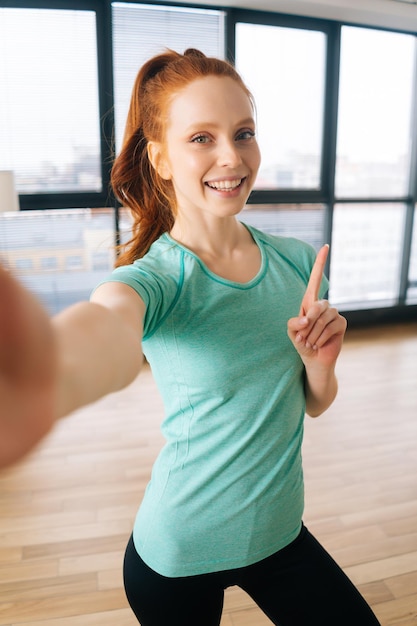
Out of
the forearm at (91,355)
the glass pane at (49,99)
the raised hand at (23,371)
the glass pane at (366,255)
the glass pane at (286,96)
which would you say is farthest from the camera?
the glass pane at (366,255)

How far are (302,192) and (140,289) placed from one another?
4041 millimetres

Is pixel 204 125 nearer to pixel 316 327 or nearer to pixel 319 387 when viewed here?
pixel 316 327

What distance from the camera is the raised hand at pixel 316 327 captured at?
80 centimetres

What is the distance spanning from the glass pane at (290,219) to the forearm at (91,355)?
3851 millimetres

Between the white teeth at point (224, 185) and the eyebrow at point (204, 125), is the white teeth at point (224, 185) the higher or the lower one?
the lower one

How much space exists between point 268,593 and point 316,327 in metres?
0.50

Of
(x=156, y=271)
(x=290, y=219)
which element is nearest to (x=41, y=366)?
(x=156, y=271)

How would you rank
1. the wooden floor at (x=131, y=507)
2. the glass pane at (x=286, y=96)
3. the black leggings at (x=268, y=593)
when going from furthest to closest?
the glass pane at (x=286, y=96), the wooden floor at (x=131, y=507), the black leggings at (x=268, y=593)

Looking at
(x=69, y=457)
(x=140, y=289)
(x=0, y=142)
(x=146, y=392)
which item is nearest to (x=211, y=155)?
(x=140, y=289)

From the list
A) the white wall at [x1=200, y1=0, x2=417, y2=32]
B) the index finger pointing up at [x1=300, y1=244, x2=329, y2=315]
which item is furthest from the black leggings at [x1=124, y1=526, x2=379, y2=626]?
the white wall at [x1=200, y1=0, x2=417, y2=32]

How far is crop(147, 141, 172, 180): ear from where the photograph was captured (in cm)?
95

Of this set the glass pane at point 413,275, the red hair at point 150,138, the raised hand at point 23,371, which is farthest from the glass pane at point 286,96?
the raised hand at point 23,371

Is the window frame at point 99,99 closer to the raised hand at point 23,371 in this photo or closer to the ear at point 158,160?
the ear at point 158,160

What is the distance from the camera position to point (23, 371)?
0.29 metres
